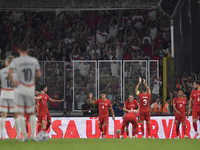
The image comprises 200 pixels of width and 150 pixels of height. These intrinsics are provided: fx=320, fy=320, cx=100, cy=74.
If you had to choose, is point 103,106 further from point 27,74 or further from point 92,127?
point 27,74

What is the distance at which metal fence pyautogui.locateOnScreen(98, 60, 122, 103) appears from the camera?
1442 cm

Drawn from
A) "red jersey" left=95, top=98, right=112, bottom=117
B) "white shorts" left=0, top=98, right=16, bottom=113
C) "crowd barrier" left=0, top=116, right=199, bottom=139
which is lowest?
"crowd barrier" left=0, top=116, right=199, bottom=139

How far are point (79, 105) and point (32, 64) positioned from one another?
8.84m

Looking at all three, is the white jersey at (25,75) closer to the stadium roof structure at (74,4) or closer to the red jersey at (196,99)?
the red jersey at (196,99)

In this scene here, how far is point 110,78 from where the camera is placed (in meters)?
14.6

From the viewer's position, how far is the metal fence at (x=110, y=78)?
568 inches

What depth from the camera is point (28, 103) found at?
19.5 feet

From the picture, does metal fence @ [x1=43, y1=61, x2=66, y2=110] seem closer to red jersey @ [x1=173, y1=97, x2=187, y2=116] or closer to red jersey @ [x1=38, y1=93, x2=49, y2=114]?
red jersey @ [x1=38, y1=93, x2=49, y2=114]

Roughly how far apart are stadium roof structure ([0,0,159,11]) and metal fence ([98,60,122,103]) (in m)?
2.74

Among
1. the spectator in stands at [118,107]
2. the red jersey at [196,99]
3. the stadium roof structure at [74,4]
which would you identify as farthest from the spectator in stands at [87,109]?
the red jersey at [196,99]

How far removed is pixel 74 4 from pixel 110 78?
12.9 feet

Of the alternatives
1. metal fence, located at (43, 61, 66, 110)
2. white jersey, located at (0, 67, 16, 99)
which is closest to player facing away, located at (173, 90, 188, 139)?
metal fence, located at (43, 61, 66, 110)

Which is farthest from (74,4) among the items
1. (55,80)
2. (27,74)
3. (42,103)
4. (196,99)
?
(27,74)

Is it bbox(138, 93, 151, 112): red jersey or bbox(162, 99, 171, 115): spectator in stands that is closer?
bbox(138, 93, 151, 112): red jersey
